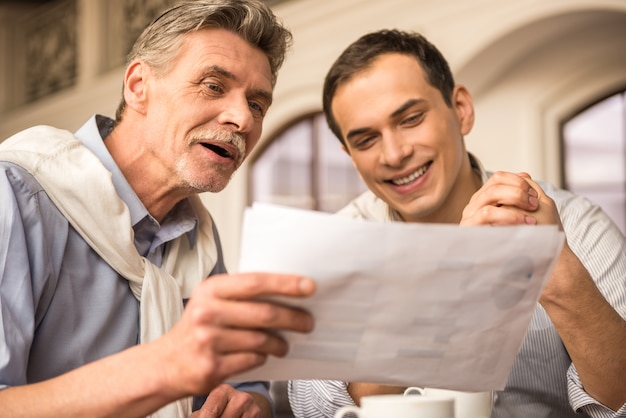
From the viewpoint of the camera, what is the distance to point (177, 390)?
1040 millimetres

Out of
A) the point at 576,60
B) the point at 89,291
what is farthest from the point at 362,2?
the point at 89,291

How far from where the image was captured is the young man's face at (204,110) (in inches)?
75.1

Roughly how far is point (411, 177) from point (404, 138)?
118mm

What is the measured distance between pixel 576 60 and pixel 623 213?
109 centimetres

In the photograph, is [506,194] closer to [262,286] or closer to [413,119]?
[262,286]

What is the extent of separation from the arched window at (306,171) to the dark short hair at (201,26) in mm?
4239

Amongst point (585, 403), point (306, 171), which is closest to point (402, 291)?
point (585, 403)

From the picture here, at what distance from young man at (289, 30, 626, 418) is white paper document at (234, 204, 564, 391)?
27 cm

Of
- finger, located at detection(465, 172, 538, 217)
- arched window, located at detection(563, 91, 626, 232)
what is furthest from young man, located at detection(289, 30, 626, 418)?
arched window, located at detection(563, 91, 626, 232)

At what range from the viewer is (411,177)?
7.47 feet

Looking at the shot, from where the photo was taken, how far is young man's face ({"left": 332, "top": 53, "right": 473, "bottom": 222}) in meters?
2.27

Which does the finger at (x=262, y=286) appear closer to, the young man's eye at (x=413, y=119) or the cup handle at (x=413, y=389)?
the cup handle at (x=413, y=389)

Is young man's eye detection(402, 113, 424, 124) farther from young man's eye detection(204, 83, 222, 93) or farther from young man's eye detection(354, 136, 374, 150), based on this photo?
young man's eye detection(204, 83, 222, 93)

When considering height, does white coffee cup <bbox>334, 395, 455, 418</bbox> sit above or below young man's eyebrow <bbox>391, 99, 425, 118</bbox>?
below
